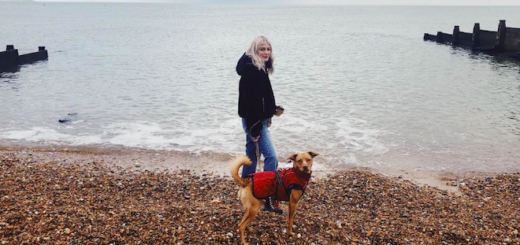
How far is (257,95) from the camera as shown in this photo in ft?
19.4

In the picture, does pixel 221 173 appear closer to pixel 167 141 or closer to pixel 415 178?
pixel 167 141

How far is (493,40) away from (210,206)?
41887mm

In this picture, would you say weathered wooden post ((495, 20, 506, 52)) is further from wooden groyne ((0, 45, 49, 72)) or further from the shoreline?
wooden groyne ((0, 45, 49, 72))

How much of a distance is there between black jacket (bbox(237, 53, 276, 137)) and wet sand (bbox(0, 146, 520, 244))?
1.46 metres

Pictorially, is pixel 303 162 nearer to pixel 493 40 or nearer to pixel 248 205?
pixel 248 205

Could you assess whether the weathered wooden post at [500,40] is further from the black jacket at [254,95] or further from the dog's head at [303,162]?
the dog's head at [303,162]

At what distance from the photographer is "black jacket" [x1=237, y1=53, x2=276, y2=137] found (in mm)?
5801

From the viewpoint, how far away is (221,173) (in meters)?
9.93

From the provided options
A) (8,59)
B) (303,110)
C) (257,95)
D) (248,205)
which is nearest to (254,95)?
(257,95)

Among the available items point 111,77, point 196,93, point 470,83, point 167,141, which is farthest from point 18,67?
point 470,83

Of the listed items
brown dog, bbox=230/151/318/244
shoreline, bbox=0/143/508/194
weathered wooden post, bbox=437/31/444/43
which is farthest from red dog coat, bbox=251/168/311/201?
weathered wooden post, bbox=437/31/444/43

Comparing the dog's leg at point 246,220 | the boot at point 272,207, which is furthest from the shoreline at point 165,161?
the dog's leg at point 246,220

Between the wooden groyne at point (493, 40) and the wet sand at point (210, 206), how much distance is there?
1233 inches

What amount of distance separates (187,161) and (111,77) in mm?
18877
